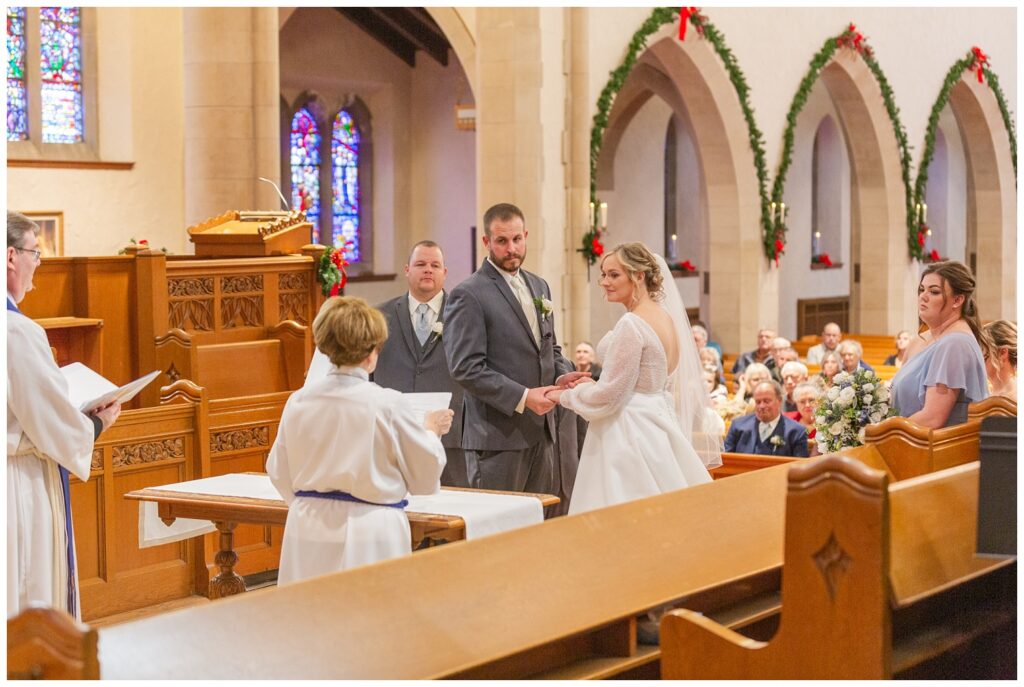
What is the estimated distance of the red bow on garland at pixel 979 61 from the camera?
20703 millimetres

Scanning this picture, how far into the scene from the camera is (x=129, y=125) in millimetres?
13672

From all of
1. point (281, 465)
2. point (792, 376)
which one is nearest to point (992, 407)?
point (281, 465)

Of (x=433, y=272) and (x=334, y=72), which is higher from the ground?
(x=334, y=72)

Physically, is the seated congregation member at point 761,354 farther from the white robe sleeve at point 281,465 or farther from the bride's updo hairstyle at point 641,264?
the white robe sleeve at point 281,465

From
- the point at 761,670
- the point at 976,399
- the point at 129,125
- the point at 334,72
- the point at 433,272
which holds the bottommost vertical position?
the point at 761,670

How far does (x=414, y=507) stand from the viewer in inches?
160

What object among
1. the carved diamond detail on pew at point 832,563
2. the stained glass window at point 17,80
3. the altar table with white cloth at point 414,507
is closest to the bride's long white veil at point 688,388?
the altar table with white cloth at point 414,507

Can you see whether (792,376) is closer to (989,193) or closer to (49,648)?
(49,648)

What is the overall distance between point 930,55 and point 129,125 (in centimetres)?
A: 1172

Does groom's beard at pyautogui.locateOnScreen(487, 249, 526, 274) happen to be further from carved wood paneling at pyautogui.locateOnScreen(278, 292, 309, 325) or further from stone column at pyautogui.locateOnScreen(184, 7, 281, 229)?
stone column at pyautogui.locateOnScreen(184, 7, 281, 229)

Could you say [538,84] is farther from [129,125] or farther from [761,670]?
[761,670]

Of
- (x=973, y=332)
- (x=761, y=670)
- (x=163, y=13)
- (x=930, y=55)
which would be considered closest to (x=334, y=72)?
(x=163, y=13)

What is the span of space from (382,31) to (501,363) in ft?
44.6

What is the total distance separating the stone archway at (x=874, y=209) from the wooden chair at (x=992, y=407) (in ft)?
47.7
